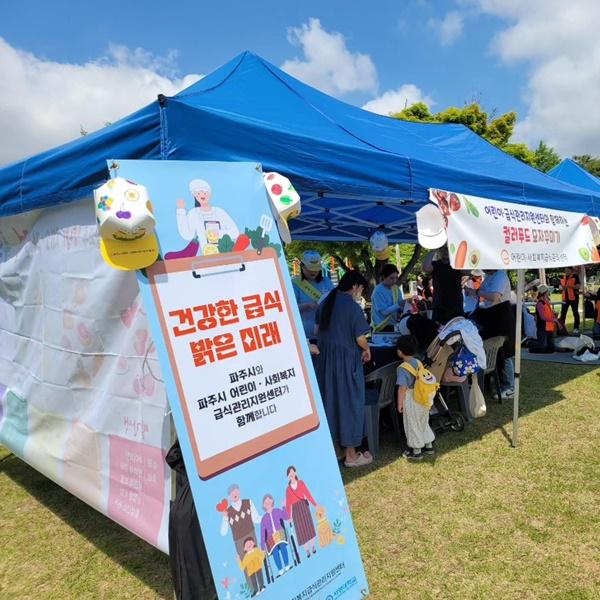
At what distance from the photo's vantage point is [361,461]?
373 centimetres

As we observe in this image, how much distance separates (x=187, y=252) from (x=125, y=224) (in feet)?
0.96

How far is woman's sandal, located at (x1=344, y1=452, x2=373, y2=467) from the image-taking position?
12.2 feet

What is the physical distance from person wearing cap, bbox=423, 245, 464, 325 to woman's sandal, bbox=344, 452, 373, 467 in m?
1.71

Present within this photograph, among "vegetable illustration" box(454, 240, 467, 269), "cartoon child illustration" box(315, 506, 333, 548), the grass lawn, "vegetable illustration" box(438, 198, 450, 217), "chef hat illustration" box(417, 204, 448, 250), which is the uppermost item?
"vegetable illustration" box(438, 198, 450, 217)

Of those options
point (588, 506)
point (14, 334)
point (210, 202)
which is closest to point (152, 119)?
point (210, 202)

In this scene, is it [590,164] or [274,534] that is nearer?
[274,534]

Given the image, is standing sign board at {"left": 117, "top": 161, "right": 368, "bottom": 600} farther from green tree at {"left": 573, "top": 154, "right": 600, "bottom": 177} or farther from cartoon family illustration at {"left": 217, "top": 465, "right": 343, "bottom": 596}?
green tree at {"left": 573, "top": 154, "right": 600, "bottom": 177}

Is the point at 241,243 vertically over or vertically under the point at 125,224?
under

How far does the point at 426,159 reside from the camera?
3410 millimetres

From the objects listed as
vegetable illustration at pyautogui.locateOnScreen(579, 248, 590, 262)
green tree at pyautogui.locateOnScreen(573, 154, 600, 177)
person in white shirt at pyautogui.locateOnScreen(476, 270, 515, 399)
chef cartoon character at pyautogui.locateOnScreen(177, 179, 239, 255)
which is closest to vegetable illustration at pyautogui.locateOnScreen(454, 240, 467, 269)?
chef cartoon character at pyautogui.locateOnScreen(177, 179, 239, 255)

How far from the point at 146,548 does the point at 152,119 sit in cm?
242

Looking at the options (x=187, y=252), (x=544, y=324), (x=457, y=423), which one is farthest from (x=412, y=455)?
(x=544, y=324)

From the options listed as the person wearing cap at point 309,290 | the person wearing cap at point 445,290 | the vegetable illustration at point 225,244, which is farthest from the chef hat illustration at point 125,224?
the person wearing cap at point 445,290

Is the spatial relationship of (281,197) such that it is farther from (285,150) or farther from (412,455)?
(412,455)
